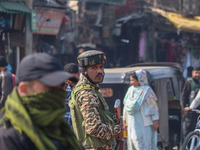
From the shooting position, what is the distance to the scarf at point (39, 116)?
1.90 m

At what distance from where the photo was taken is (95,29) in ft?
65.8

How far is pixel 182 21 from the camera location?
15.9m

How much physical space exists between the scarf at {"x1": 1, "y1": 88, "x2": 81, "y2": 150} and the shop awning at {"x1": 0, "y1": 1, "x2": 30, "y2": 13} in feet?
30.0

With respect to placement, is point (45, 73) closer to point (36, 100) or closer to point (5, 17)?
point (36, 100)

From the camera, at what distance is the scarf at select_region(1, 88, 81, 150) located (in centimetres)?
190

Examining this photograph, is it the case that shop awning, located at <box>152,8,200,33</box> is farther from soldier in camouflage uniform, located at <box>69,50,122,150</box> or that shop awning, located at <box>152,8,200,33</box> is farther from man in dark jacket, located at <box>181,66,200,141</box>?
soldier in camouflage uniform, located at <box>69,50,122,150</box>

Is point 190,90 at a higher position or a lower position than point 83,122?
lower

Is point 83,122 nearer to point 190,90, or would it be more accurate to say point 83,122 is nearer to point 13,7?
point 190,90

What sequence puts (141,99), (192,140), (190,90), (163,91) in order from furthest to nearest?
(190,90)
(163,91)
(192,140)
(141,99)

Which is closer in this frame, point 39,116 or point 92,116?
point 39,116

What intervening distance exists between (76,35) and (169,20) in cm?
546

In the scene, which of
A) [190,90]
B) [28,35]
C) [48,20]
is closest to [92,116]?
[190,90]

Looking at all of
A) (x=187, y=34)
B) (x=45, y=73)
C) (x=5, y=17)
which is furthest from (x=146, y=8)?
(x=45, y=73)

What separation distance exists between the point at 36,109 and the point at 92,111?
56.9 inches
